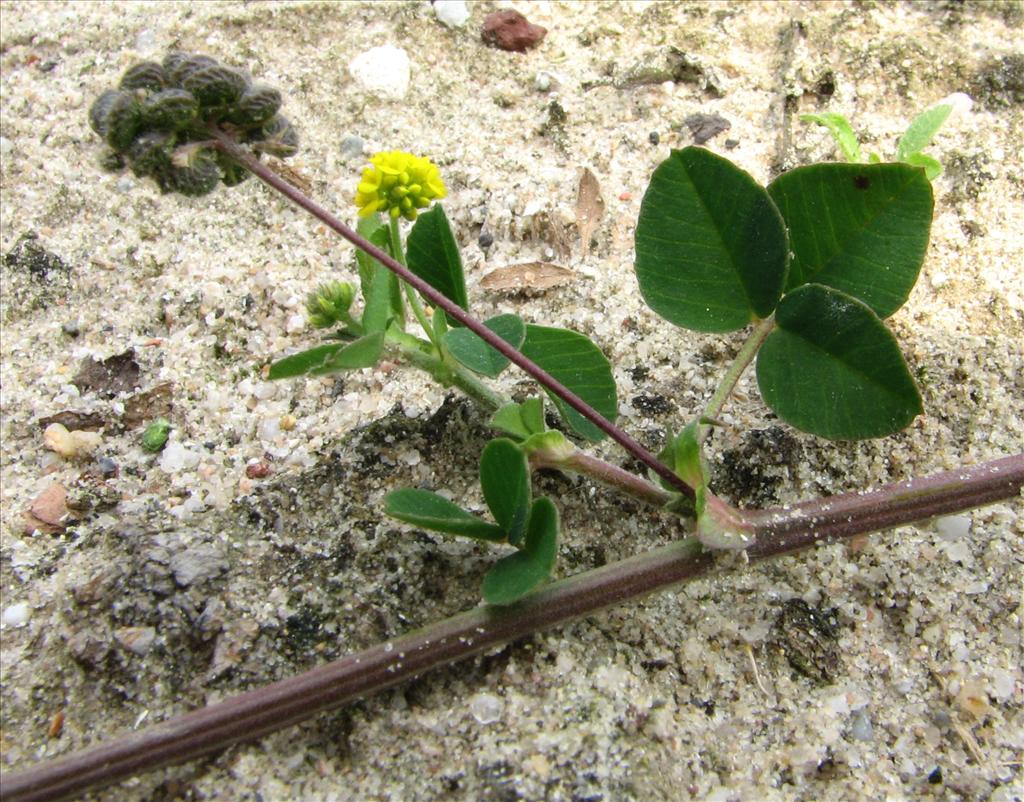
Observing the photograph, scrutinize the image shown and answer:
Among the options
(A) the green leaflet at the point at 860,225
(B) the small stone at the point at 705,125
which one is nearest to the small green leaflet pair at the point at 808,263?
(A) the green leaflet at the point at 860,225

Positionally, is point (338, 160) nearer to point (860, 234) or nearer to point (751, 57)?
point (751, 57)

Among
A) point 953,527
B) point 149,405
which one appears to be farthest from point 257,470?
point 953,527

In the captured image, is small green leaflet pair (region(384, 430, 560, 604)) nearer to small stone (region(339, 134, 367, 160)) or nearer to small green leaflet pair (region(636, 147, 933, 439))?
small green leaflet pair (region(636, 147, 933, 439))

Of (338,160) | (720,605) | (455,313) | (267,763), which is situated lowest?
(267,763)

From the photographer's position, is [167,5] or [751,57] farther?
[167,5]

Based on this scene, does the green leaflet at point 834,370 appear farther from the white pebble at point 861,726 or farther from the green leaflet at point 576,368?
the white pebble at point 861,726

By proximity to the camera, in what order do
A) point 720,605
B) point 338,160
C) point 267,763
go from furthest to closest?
1. point 338,160
2. point 720,605
3. point 267,763

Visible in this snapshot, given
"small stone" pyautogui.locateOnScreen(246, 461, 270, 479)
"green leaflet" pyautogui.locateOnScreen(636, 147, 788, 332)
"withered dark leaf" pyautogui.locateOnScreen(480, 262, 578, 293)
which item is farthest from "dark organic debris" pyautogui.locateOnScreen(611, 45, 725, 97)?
"small stone" pyautogui.locateOnScreen(246, 461, 270, 479)

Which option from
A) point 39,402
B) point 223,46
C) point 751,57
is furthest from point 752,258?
point 223,46
